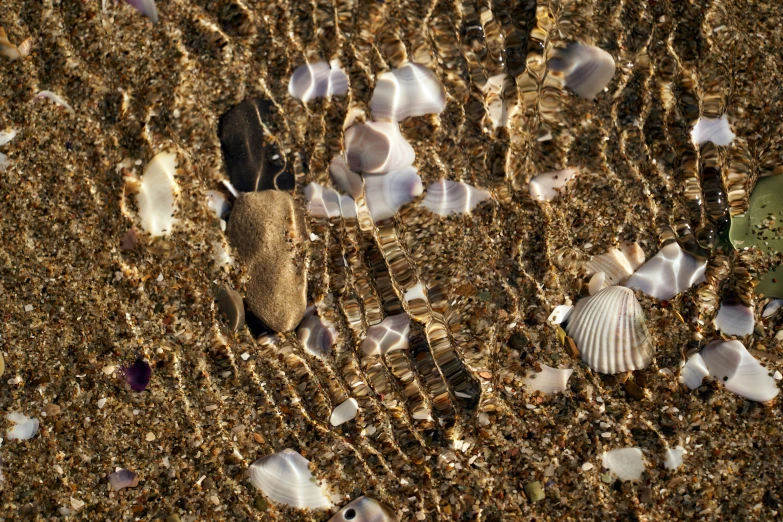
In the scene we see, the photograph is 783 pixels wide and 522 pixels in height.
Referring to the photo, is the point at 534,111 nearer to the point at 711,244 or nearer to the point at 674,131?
the point at 674,131

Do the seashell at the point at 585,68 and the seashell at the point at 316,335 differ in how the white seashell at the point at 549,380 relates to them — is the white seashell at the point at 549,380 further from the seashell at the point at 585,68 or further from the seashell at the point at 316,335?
the seashell at the point at 585,68

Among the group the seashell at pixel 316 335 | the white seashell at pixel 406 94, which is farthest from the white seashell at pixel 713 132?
the seashell at pixel 316 335

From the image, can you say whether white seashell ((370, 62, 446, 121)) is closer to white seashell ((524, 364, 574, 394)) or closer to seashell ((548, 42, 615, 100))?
seashell ((548, 42, 615, 100))

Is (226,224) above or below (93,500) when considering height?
above

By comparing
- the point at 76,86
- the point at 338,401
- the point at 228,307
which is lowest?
the point at 338,401

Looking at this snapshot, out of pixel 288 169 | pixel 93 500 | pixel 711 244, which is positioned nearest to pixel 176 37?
pixel 288 169

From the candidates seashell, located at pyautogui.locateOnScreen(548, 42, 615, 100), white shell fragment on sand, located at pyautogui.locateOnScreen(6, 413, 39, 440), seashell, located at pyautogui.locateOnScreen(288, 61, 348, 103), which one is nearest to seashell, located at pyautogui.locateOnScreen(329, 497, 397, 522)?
white shell fragment on sand, located at pyautogui.locateOnScreen(6, 413, 39, 440)

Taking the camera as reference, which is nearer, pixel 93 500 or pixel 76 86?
pixel 93 500
